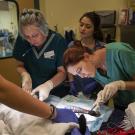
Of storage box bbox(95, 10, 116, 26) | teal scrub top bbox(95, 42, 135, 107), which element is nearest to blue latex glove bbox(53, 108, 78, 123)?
teal scrub top bbox(95, 42, 135, 107)

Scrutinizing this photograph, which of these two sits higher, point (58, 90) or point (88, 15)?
point (88, 15)

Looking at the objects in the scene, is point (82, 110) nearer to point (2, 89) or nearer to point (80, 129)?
point (80, 129)

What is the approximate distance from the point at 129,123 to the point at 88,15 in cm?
134

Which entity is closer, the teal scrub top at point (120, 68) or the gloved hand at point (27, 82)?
the teal scrub top at point (120, 68)

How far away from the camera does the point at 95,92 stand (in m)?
1.60

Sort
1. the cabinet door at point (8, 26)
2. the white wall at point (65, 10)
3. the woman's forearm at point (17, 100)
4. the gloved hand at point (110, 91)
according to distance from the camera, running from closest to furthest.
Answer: the woman's forearm at point (17, 100), the gloved hand at point (110, 91), the cabinet door at point (8, 26), the white wall at point (65, 10)

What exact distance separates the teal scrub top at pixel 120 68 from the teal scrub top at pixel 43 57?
1.44 ft

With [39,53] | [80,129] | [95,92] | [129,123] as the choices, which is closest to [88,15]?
[39,53]

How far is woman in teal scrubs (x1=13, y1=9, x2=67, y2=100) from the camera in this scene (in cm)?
174

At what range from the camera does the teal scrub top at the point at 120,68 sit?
4.61ft

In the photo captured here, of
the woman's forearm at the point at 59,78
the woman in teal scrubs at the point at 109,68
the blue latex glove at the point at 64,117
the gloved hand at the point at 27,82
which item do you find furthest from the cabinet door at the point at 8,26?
the blue latex glove at the point at 64,117

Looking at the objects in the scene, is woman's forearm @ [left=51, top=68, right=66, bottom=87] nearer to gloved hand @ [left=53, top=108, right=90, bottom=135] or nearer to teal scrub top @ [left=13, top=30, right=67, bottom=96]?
teal scrub top @ [left=13, top=30, right=67, bottom=96]

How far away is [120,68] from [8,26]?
180 centimetres

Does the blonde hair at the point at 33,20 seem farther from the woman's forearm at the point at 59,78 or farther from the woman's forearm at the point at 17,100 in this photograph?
the woman's forearm at the point at 17,100
